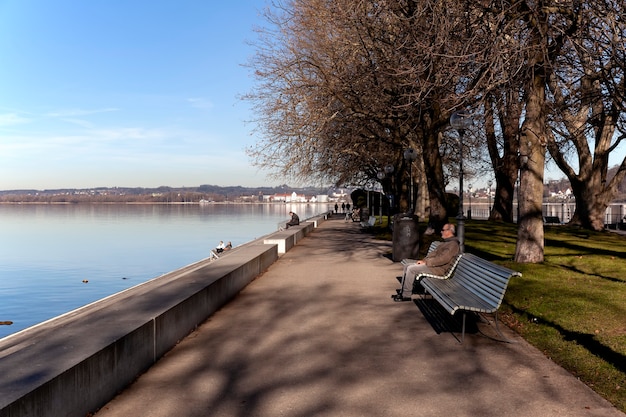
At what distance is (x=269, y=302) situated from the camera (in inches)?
396

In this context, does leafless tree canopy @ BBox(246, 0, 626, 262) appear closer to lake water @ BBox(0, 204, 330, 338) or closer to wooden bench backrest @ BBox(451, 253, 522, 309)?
wooden bench backrest @ BBox(451, 253, 522, 309)

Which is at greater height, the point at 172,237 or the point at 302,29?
the point at 302,29

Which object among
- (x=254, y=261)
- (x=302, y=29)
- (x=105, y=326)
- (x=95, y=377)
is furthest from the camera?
(x=302, y=29)

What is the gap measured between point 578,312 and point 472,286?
6.28 feet

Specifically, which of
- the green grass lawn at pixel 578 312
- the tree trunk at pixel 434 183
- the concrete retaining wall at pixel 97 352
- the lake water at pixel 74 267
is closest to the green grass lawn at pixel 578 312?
the green grass lawn at pixel 578 312

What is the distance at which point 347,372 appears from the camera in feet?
19.1

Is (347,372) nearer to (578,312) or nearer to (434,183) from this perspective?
(578,312)

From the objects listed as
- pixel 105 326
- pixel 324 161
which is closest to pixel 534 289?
pixel 105 326

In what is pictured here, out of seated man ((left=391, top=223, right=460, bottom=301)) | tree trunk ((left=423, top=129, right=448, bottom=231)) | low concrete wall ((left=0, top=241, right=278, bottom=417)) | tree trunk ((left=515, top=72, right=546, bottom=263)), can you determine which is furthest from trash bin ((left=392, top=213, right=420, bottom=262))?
low concrete wall ((left=0, top=241, right=278, bottom=417))

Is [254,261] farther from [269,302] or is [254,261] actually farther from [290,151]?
[290,151]

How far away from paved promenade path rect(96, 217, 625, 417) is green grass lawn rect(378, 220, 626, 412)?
294 millimetres

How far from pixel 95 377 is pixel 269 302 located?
17.8ft

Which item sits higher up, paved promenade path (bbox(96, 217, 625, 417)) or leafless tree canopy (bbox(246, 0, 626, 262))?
leafless tree canopy (bbox(246, 0, 626, 262))

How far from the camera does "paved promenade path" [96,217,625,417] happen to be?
487cm
